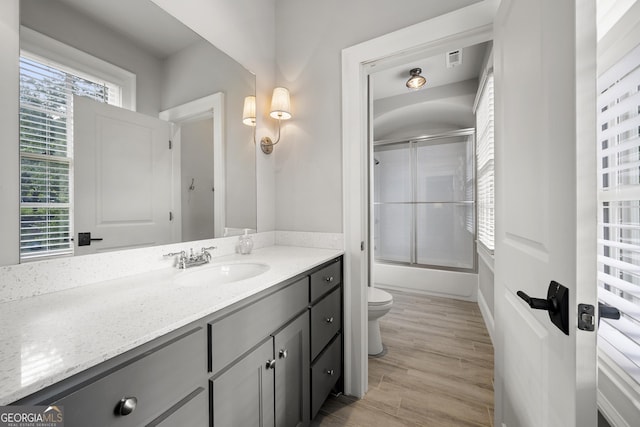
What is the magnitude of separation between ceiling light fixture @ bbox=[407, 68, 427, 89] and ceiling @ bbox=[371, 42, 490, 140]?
0.15ft

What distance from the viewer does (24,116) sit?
0.85 metres

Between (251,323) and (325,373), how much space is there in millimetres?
732

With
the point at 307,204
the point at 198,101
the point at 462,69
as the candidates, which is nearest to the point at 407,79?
the point at 462,69

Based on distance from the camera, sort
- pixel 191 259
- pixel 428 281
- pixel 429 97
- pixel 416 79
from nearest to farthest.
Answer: pixel 191 259
pixel 416 79
pixel 429 97
pixel 428 281

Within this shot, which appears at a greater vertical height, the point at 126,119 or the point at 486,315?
the point at 126,119

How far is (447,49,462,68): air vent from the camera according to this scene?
2.39m

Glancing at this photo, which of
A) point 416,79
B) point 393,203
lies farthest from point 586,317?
point 393,203

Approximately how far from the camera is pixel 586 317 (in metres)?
0.57

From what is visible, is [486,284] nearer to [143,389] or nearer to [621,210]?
[621,210]

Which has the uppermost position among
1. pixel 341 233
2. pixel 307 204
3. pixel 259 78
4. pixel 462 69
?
pixel 462 69

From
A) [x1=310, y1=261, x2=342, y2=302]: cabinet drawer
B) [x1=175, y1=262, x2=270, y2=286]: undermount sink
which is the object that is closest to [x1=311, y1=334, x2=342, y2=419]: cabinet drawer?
[x1=310, y1=261, x2=342, y2=302]: cabinet drawer

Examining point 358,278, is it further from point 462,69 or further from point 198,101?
point 462,69

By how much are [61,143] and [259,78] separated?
1250 millimetres

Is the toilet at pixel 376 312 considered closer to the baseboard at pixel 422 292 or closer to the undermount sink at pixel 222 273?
the undermount sink at pixel 222 273
